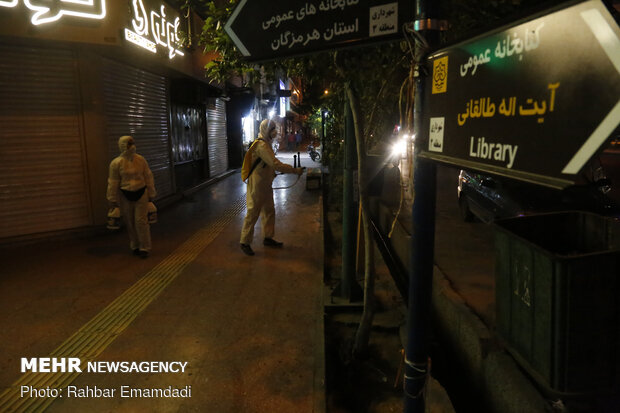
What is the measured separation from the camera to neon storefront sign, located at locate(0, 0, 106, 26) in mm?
6562

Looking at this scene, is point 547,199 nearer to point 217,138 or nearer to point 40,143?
point 40,143

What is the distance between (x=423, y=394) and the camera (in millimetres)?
2184

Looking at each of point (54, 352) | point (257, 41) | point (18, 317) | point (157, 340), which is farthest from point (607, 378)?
point (18, 317)

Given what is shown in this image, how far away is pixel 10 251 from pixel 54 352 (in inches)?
164

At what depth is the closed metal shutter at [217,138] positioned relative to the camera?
51.1 ft

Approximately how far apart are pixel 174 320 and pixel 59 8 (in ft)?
18.4

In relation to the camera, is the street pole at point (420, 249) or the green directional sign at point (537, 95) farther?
the street pole at point (420, 249)

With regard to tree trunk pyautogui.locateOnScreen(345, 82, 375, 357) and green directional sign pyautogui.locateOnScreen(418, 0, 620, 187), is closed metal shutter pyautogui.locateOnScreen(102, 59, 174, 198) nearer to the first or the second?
tree trunk pyautogui.locateOnScreen(345, 82, 375, 357)

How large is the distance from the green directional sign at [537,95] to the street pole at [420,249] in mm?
217

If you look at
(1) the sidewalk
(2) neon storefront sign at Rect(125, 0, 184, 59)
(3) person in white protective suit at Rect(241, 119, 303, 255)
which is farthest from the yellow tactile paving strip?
(2) neon storefront sign at Rect(125, 0, 184, 59)

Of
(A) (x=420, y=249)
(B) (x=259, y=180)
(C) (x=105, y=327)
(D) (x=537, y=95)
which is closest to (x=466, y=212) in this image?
(B) (x=259, y=180)

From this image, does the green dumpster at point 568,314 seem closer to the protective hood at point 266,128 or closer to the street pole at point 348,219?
the street pole at point 348,219

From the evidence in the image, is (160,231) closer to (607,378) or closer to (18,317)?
(18,317)

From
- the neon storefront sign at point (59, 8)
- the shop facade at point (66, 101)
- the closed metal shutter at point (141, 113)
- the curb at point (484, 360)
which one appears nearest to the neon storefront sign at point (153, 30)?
the shop facade at point (66, 101)
